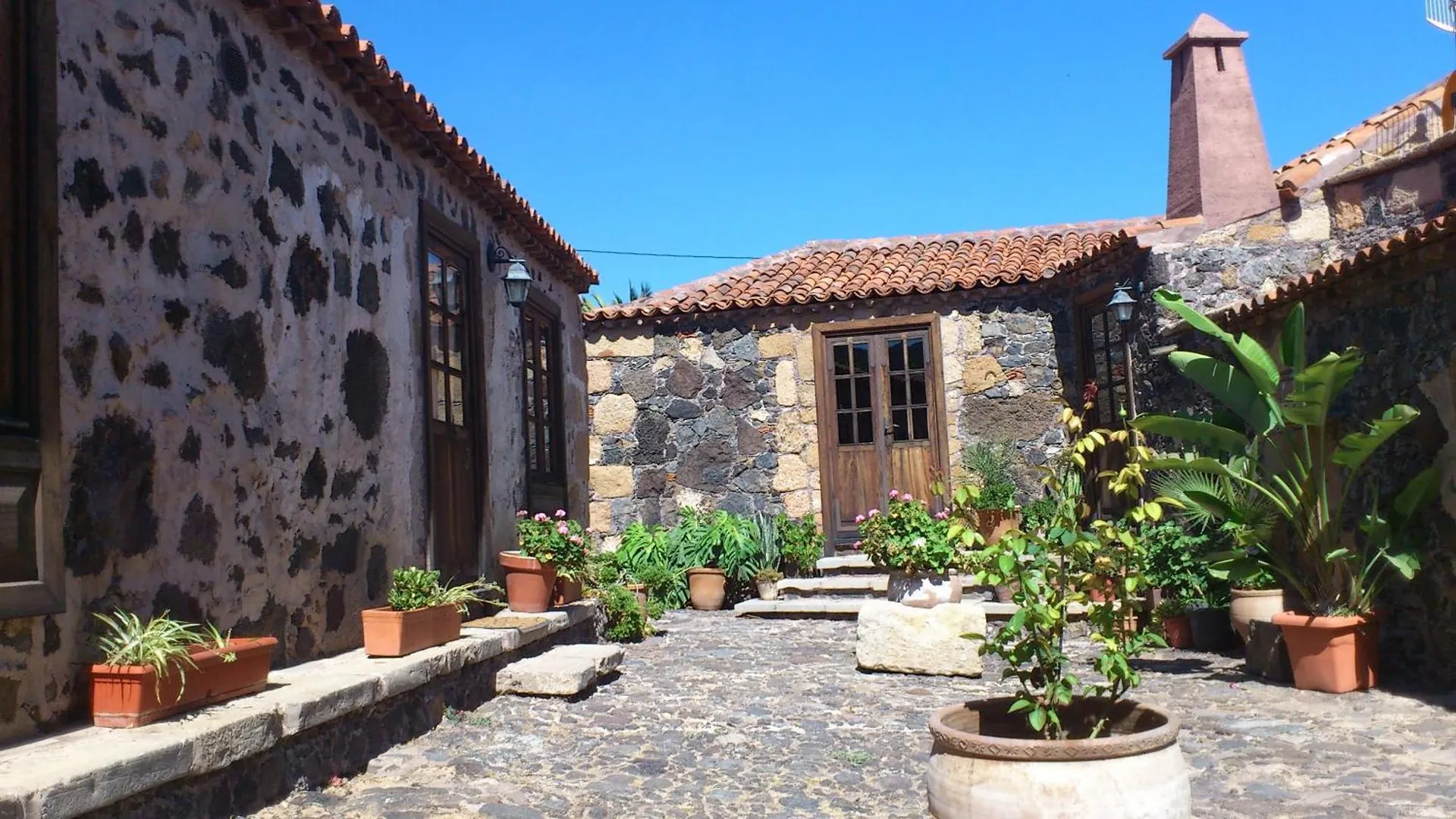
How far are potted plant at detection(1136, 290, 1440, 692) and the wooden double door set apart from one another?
4.27 m

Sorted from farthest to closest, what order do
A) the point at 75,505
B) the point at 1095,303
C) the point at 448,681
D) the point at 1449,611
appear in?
the point at 1095,303 < the point at 1449,611 < the point at 448,681 < the point at 75,505

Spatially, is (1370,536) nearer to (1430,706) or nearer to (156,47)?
(1430,706)

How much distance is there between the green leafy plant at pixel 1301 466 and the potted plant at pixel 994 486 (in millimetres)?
A: 3174

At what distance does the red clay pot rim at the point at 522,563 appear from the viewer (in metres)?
7.49

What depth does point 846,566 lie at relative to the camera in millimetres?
11328

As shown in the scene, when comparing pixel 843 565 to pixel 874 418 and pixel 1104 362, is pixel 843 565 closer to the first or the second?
pixel 874 418

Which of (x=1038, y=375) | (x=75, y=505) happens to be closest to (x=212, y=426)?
(x=75, y=505)

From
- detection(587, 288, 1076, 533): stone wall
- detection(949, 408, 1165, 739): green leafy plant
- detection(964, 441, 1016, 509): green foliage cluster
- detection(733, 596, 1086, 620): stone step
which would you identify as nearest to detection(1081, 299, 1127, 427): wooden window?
detection(587, 288, 1076, 533): stone wall

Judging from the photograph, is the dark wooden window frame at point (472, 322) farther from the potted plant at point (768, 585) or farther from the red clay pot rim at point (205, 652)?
the potted plant at point (768, 585)

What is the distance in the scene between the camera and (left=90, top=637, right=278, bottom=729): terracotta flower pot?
12.0 feet

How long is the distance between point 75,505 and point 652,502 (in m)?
8.67

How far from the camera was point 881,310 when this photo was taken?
12.0 metres

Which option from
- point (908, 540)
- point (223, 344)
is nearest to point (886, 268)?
point (908, 540)

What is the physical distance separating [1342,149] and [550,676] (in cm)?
761
